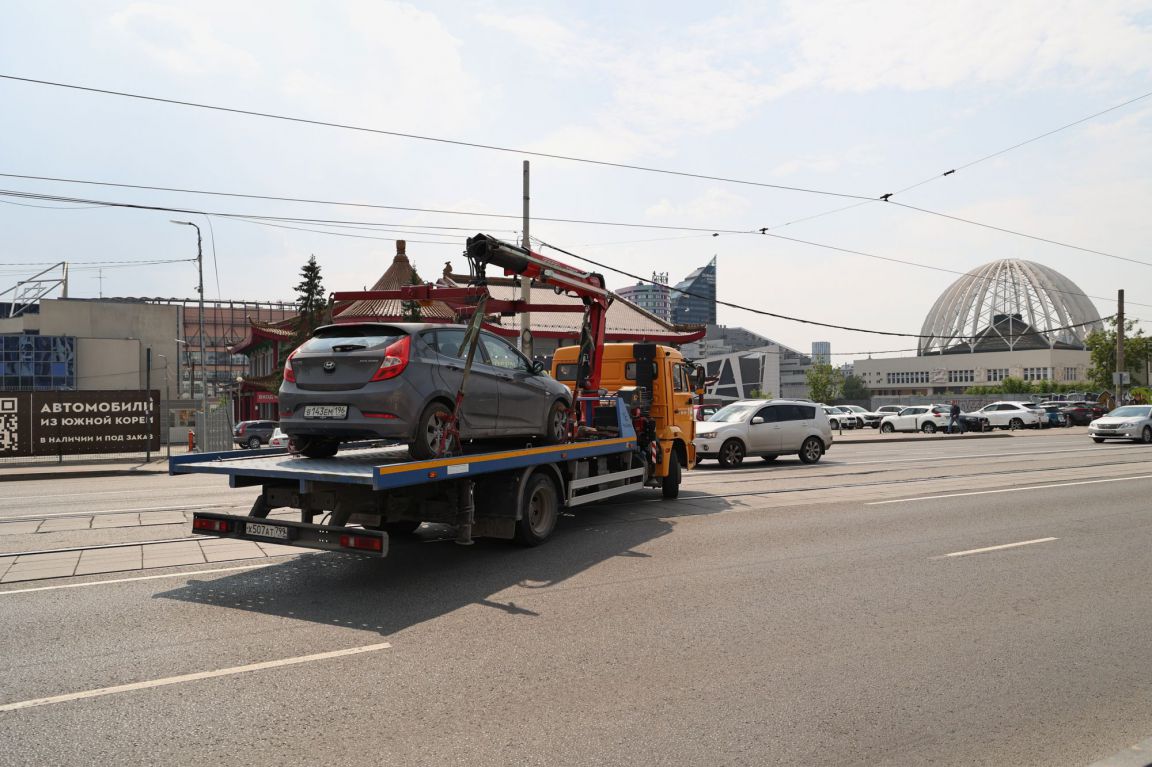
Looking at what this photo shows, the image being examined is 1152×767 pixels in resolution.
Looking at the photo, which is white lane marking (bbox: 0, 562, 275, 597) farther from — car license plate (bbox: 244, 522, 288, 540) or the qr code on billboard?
the qr code on billboard

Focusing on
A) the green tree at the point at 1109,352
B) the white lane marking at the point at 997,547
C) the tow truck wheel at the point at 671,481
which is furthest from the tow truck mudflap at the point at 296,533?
the green tree at the point at 1109,352

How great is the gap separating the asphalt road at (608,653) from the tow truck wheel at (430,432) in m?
1.18

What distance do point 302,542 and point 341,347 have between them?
1.89 meters

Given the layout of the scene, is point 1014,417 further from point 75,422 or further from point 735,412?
point 75,422

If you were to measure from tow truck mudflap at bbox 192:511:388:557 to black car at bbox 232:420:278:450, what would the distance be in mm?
34114

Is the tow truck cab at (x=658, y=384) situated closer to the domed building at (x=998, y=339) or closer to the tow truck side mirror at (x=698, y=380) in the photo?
the tow truck side mirror at (x=698, y=380)

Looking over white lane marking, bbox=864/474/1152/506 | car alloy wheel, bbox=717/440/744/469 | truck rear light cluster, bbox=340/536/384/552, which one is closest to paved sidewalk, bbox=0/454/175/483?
car alloy wheel, bbox=717/440/744/469

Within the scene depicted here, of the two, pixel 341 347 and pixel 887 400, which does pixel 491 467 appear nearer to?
A: pixel 341 347

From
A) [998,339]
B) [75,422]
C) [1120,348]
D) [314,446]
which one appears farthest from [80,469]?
[998,339]

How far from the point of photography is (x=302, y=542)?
6820 millimetres

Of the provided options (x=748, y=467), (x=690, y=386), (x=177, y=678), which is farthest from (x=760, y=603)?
(x=748, y=467)

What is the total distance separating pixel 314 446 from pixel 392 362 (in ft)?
5.12

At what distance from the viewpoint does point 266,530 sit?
275 inches

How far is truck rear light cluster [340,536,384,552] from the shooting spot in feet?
21.5
